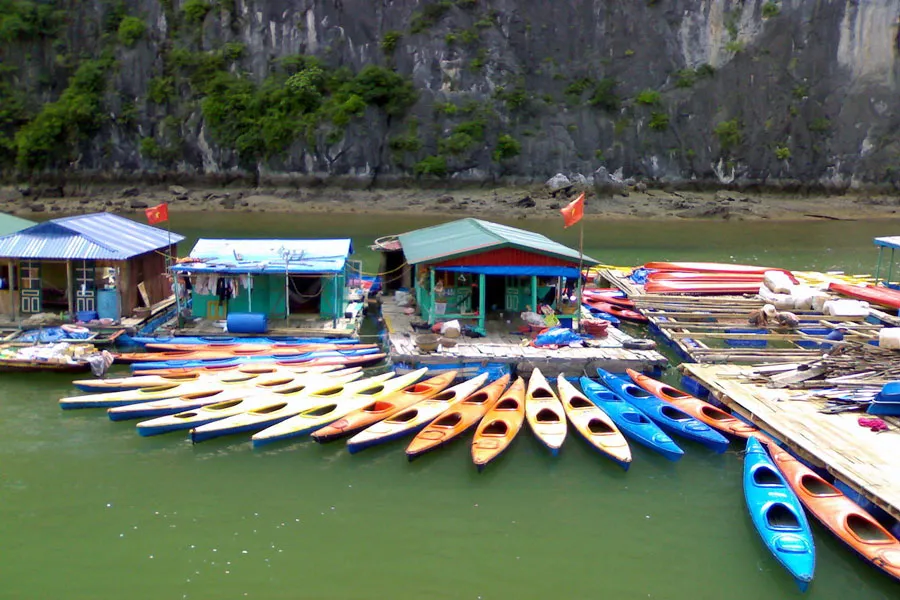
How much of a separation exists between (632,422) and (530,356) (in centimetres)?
352

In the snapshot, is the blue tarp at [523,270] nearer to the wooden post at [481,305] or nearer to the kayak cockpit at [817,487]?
the wooden post at [481,305]

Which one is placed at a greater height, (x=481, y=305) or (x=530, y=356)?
(x=481, y=305)

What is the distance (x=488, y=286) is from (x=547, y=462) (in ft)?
25.9

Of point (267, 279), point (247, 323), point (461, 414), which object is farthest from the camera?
point (267, 279)

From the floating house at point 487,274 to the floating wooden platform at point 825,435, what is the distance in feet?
14.6

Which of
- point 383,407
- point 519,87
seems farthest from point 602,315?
point 519,87

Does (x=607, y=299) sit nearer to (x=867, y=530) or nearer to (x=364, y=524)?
(x=867, y=530)

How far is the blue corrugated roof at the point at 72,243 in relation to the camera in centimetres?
1883

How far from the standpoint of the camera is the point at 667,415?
48.3 ft

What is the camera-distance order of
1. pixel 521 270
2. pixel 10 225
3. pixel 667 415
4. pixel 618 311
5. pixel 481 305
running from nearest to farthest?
1. pixel 667 415
2. pixel 481 305
3. pixel 521 270
4. pixel 10 225
5. pixel 618 311

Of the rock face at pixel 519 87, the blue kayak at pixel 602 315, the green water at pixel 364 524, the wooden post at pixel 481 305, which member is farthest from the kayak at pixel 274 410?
the rock face at pixel 519 87

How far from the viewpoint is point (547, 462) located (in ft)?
44.5

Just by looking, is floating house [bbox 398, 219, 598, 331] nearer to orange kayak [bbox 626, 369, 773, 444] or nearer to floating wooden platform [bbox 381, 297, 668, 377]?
floating wooden platform [bbox 381, 297, 668, 377]

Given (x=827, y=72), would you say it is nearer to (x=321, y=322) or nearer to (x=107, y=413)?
(x=321, y=322)
